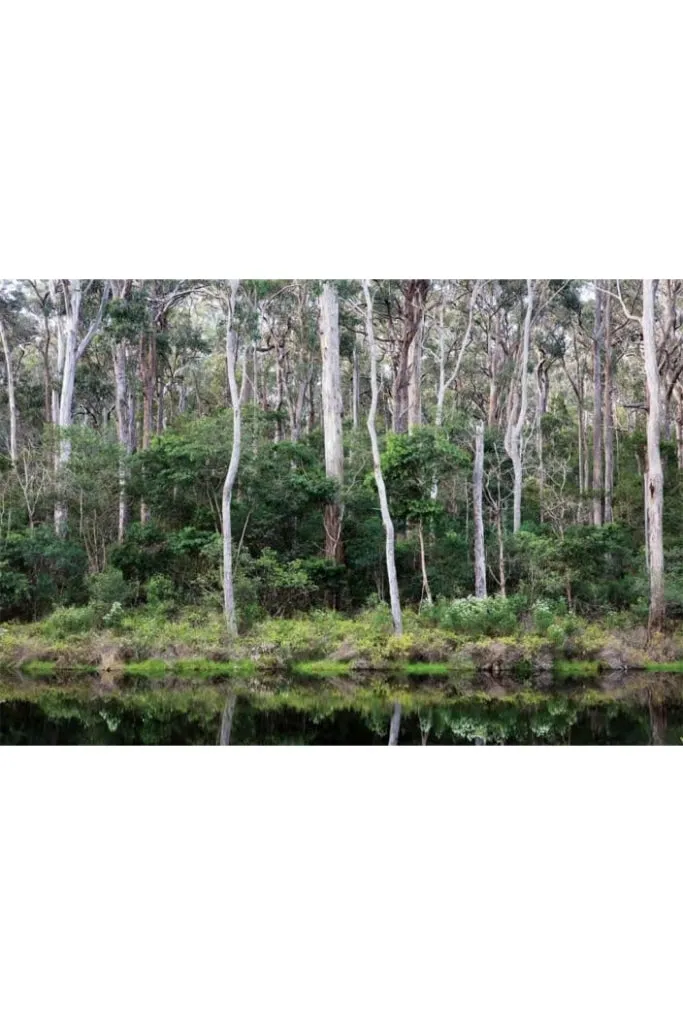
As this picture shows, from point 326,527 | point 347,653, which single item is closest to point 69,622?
point 347,653

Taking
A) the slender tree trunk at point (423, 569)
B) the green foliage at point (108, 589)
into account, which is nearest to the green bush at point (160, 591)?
the green foliage at point (108, 589)

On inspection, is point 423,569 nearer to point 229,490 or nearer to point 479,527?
point 479,527

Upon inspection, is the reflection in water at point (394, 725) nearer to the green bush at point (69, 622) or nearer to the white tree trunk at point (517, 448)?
the green bush at point (69, 622)

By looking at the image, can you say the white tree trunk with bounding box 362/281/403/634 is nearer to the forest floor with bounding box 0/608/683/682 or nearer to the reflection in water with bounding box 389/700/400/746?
the forest floor with bounding box 0/608/683/682

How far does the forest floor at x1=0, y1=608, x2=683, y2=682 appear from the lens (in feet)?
42.7

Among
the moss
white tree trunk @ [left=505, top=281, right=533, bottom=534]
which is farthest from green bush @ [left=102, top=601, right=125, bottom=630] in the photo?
white tree trunk @ [left=505, top=281, right=533, bottom=534]

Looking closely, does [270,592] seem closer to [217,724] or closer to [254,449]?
[254,449]

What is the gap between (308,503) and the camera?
16.8 metres

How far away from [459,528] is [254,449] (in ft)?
12.5

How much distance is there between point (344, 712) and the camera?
10.5 m

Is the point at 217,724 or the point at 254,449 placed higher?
the point at 254,449

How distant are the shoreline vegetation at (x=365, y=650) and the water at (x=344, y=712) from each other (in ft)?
1.72

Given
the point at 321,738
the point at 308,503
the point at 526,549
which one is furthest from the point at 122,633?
the point at 526,549

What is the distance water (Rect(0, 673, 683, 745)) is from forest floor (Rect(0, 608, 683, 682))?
1.81 ft
